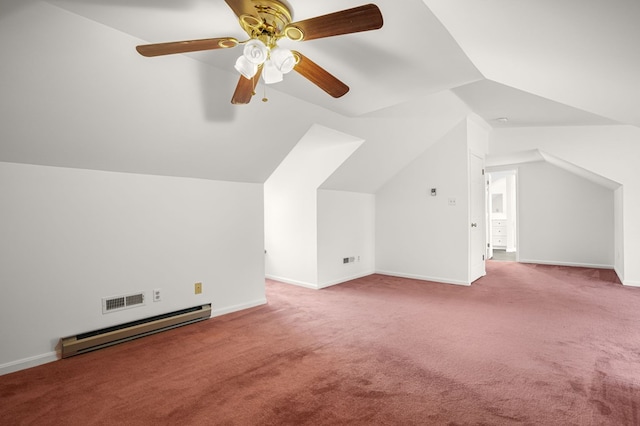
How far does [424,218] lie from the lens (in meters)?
5.46

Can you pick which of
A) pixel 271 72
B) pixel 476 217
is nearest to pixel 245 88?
pixel 271 72

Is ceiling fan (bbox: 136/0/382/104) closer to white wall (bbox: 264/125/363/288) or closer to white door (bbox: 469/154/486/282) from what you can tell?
white wall (bbox: 264/125/363/288)

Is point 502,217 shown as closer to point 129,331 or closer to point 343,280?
point 343,280

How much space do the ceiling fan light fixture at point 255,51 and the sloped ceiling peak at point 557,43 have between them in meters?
0.90

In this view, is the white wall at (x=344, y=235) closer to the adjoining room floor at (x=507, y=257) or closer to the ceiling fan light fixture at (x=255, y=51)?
the ceiling fan light fixture at (x=255, y=51)

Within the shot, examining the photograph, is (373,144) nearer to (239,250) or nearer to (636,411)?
(239,250)

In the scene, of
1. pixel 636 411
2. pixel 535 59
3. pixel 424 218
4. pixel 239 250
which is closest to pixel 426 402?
pixel 636 411

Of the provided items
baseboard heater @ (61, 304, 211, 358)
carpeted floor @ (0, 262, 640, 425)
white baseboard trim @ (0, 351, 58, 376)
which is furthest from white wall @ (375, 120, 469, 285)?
white baseboard trim @ (0, 351, 58, 376)

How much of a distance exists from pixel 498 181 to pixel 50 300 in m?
11.1

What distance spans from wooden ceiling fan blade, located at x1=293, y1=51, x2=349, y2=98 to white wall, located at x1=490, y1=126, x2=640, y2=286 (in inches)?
181

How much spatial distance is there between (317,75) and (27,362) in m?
2.96

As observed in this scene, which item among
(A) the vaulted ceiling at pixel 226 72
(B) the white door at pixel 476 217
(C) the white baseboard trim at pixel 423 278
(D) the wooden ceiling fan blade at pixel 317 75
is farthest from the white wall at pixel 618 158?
(D) the wooden ceiling fan blade at pixel 317 75

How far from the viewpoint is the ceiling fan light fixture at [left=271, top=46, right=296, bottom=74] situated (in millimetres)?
1647

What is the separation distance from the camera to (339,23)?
146 centimetres
